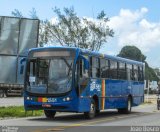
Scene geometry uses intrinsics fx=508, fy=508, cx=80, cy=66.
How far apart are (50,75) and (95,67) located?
275 centimetres

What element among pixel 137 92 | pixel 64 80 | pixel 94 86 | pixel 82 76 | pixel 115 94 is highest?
pixel 82 76

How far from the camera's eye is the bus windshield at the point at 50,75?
2052cm

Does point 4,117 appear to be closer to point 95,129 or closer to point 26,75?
point 26,75

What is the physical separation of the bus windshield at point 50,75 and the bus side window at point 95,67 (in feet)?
6.14

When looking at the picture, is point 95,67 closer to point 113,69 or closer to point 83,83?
point 83,83

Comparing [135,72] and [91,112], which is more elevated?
[135,72]

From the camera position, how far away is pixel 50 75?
20797 millimetres

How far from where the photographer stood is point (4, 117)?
2227cm

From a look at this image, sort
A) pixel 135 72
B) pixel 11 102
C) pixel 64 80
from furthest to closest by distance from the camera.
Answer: pixel 11 102 < pixel 135 72 < pixel 64 80

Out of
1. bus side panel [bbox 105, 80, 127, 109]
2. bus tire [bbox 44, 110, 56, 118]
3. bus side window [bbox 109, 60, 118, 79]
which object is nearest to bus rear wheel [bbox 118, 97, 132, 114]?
bus side panel [bbox 105, 80, 127, 109]

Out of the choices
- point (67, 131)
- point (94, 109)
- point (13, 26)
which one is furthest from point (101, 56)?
point (13, 26)

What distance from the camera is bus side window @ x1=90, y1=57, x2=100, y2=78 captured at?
2239 cm

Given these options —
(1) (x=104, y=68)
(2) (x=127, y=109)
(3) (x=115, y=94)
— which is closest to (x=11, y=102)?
(2) (x=127, y=109)

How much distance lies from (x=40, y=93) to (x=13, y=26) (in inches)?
898
